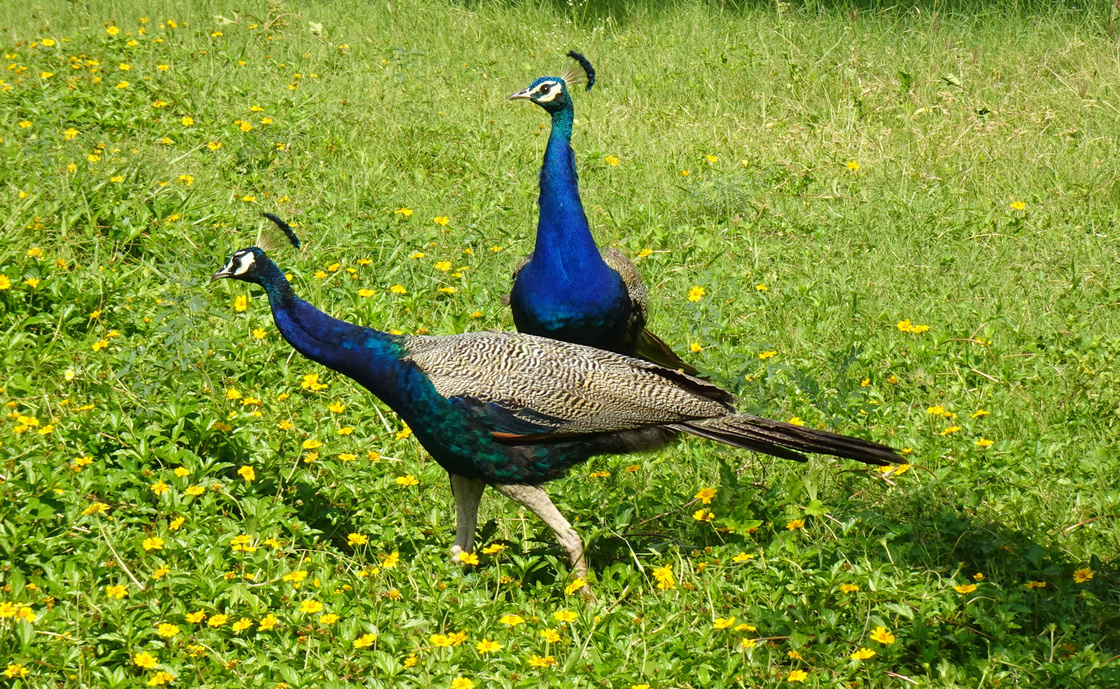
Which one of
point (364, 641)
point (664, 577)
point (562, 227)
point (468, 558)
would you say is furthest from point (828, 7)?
point (364, 641)

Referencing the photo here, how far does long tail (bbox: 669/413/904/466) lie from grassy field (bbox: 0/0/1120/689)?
20 cm

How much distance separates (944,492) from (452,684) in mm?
1799

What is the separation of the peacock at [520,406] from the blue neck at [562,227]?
0.64 meters

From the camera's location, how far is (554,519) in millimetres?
3385

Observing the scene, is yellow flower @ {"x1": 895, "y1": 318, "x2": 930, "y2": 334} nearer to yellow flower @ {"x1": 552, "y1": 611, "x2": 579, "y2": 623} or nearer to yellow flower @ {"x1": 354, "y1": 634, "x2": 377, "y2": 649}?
yellow flower @ {"x1": 552, "y1": 611, "x2": 579, "y2": 623}

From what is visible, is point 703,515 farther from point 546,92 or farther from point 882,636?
point 546,92

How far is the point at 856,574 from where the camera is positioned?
3172 mm

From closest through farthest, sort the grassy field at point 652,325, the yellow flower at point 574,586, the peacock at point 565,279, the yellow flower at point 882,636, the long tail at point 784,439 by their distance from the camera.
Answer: the yellow flower at point 882,636 → the grassy field at point 652,325 → the yellow flower at point 574,586 → the long tail at point 784,439 → the peacock at point 565,279

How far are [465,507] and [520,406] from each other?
1.23ft

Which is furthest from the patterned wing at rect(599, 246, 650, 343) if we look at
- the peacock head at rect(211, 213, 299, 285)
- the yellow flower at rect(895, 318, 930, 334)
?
the peacock head at rect(211, 213, 299, 285)

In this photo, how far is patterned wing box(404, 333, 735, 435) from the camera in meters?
3.46

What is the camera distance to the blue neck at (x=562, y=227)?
4.33m

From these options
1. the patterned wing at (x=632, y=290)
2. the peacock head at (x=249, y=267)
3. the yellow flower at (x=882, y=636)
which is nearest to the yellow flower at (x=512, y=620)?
the yellow flower at (x=882, y=636)

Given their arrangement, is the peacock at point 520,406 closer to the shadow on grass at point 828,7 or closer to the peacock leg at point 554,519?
the peacock leg at point 554,519
